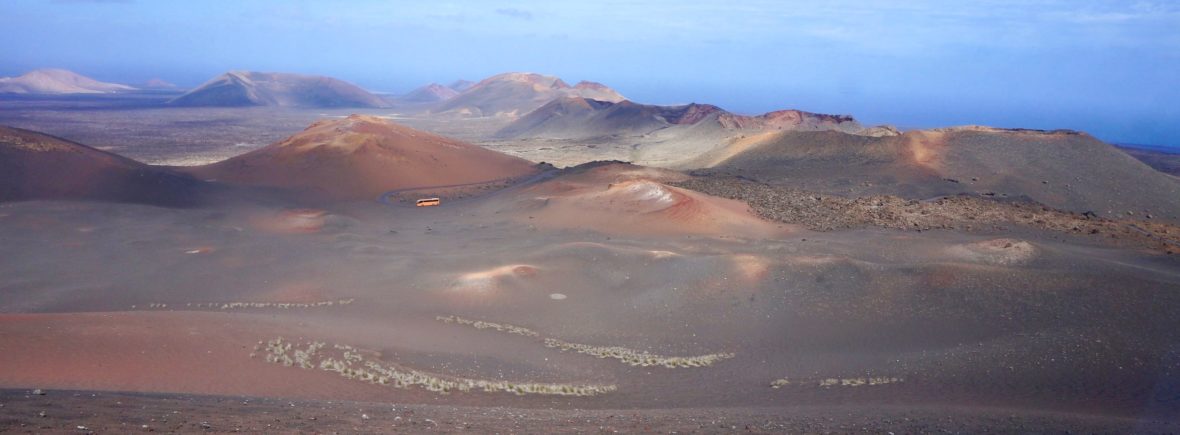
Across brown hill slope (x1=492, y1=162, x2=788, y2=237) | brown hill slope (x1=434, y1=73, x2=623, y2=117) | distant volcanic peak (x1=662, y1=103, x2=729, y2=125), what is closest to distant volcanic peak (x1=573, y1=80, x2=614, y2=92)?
brown hill slope (x1=434, y1=73, x2=623, y2=117)

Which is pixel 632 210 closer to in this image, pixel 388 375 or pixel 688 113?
pixel 388 375

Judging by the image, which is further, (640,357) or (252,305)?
(252,305)

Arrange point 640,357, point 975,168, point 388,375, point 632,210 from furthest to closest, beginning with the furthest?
point 975,168
point 632,210
point 640,357
point 388,375

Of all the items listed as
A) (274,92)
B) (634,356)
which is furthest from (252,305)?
(274,92)

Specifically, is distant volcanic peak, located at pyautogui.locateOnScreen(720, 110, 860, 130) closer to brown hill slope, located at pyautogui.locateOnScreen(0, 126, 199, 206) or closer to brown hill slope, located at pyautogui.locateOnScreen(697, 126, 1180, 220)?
brown hill slope, located at pyautogui.locateOnScreen(697, 126, 1180, 220)

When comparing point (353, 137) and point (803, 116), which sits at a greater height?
point (803, 116)

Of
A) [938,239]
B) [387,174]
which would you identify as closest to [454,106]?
[387,174]

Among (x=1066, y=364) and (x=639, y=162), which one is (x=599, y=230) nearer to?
(x=1066, y=364)

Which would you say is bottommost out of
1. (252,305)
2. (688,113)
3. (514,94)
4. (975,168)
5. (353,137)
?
(252,305)
